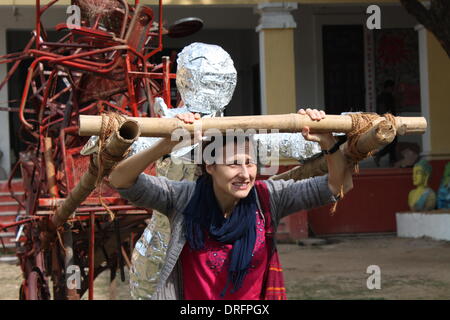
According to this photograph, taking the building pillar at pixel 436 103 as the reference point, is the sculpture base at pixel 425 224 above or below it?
below

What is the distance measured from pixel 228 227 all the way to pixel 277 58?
8758mm

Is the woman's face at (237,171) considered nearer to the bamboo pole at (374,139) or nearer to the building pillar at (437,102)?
the bamboo pole at (374,139)

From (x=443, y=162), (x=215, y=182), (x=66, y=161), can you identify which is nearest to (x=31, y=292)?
(x=66, y=161)

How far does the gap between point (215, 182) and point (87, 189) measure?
78 centimetres

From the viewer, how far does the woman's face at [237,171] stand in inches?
107

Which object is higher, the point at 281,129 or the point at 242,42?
the point at 242,42

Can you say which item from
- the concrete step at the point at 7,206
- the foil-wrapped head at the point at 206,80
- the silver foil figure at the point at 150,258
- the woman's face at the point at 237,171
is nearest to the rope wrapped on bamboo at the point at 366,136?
the woman's face at the point at 237,171

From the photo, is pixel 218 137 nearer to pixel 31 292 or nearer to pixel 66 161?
pixel 66 161

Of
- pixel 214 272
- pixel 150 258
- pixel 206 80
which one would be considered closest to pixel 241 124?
pixel 214 272

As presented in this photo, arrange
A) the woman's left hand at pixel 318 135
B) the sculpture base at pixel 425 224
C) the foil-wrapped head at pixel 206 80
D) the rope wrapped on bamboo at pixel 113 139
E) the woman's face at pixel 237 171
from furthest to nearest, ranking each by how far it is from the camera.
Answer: the sculpture base at pixel 425 224 → the foil-wrapped head at pixel 206 80 → the woman's face at pixel 237 171 → the woman's left hand at pixel 318 135 → the rope wrapped on bamboo at pixel 113 139

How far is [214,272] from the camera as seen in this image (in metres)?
2.76

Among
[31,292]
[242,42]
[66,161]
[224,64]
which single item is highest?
[242,42]

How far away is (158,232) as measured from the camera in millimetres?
3490

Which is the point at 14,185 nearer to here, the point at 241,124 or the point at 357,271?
the point at 357,271
